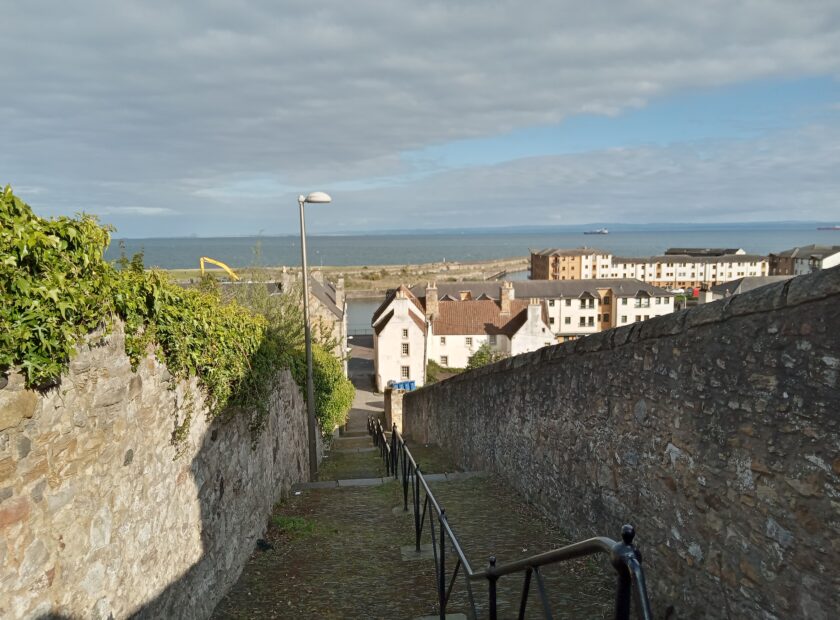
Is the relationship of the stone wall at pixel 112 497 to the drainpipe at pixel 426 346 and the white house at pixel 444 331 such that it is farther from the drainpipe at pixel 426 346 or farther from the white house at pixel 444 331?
the drainpipe at pixel 426 346

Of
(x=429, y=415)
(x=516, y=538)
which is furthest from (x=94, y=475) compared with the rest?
(x=429, y=415)

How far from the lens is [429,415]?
18.0 m

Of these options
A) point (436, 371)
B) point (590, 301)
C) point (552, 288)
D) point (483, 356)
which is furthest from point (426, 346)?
point (590, 301)

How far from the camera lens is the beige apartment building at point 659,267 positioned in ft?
375

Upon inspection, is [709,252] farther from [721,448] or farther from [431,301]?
[721,448]

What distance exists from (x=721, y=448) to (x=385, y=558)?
15.1ft

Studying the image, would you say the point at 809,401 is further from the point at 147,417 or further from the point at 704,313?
the point at 147,417

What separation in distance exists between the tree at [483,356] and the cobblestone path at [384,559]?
3692 cm

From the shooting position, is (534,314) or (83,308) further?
(534,314)

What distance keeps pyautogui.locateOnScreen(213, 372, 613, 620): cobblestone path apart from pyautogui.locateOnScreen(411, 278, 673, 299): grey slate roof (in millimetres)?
55018

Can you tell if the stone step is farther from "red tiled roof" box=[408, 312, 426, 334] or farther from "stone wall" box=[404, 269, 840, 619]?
"red tiled roof" box=[408, 312, 426, 334]

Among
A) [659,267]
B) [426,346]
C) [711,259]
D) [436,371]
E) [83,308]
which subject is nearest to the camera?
[83,308]

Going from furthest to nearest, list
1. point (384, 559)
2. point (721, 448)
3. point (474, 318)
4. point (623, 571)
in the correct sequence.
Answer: point (474, 318), point (384, 559), point (721, 448), point (623, 571)

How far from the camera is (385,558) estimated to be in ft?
24.7
